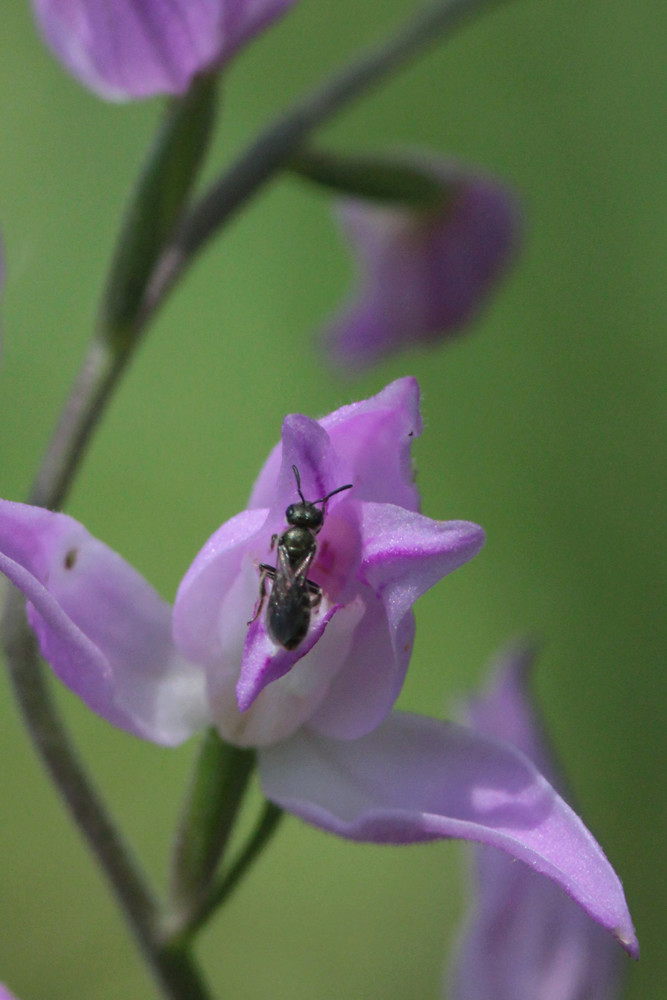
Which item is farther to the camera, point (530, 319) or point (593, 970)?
point (530, 319)

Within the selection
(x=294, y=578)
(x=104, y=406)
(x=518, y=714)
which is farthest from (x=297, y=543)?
(x=518, y=714)

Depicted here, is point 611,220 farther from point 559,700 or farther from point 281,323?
point 559,700

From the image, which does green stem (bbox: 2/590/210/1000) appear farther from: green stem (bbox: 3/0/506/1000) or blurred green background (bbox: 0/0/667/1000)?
blurred green background (bbox: 0/0/667/1000)

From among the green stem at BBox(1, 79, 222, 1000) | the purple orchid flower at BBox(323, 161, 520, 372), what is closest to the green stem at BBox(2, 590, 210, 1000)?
the green stem at BBox(1, 79, 222, 1000)

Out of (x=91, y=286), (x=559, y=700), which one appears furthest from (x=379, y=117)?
(x=559, y=700)

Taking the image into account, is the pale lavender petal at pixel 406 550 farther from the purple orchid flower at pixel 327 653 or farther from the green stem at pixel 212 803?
the green stem at pixel 212 803

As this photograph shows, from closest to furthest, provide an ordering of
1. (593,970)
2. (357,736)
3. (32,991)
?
(357,736) → (593,970) → (32,991)
